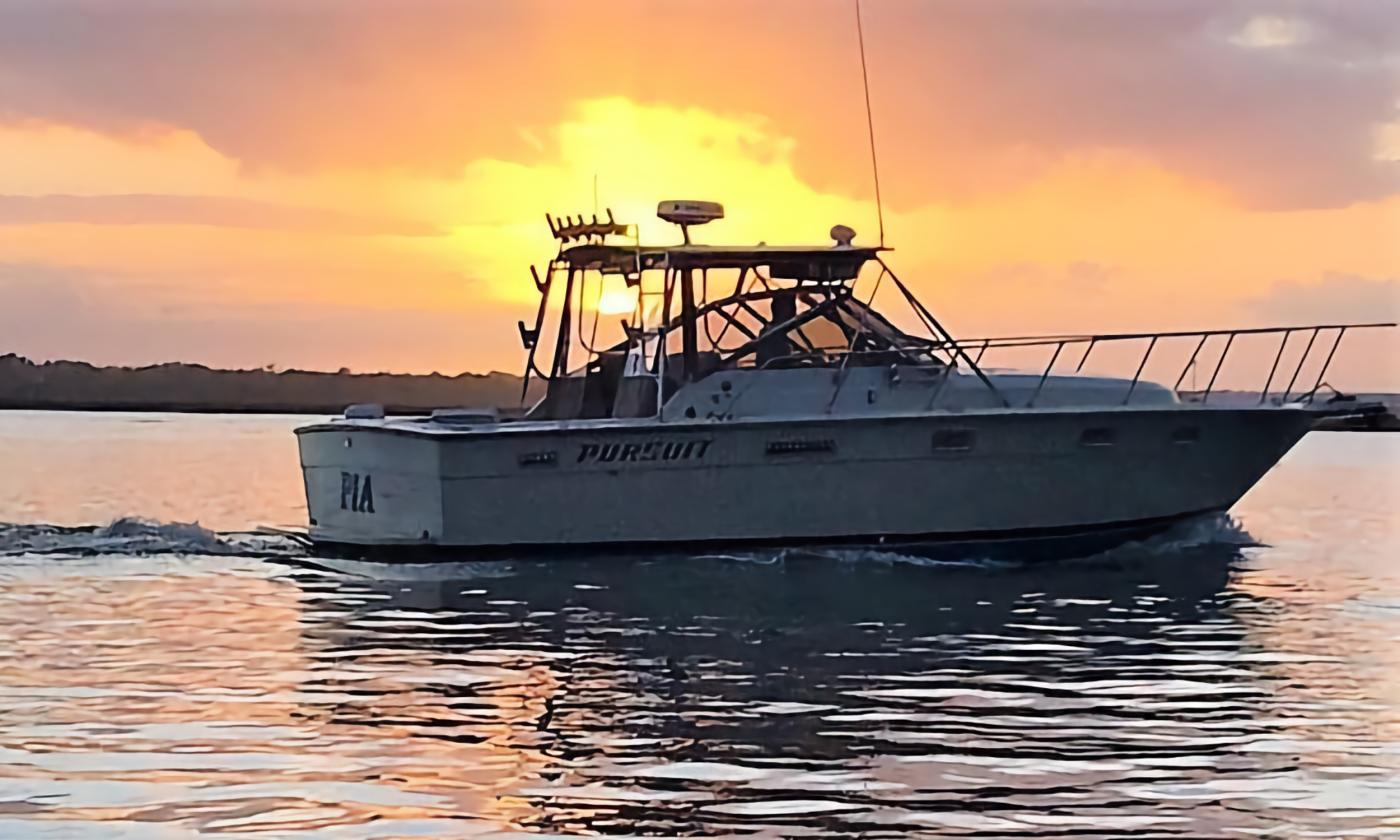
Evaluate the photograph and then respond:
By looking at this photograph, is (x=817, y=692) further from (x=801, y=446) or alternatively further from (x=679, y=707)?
(x=801, y=446)

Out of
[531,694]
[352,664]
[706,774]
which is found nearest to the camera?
[706,774]

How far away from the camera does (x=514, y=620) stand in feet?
38.8

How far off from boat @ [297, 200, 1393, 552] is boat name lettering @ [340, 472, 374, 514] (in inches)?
0.8

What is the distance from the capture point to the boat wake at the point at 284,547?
14.6 m

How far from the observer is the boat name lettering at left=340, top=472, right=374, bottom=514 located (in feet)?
48.7

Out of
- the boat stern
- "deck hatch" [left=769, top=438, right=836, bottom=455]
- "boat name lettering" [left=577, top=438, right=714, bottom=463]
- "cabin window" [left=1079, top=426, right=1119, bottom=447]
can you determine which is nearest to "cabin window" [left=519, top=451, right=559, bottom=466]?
"boat name lettering" [left=577, top=438, right=714, bottom=463]

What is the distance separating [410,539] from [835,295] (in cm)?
416

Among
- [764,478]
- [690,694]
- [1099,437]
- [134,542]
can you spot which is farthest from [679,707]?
[134,542]

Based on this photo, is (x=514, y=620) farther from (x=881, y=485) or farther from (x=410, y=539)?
(x=881, y=485)

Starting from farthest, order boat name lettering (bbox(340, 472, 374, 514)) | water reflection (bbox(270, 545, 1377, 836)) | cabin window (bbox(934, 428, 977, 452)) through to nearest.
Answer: boat name lettering (bbox(340, 472, 374, 514)) < cabin window (bbox(934, 428, 977, 452)) < water reflection (bbox(270, 545, 1377, 836))

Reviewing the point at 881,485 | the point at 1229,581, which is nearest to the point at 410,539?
the point at 881,485

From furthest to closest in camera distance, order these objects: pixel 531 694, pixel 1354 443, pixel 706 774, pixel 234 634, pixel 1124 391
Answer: pixel 1354 443 < pixel 1124 391 < pixel 234 634 < pixel 531 694 < pixel 706 774

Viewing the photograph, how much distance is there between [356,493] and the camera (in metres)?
15.0

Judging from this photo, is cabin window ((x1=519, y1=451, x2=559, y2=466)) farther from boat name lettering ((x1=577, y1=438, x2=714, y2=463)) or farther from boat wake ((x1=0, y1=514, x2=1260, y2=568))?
boat wake ((x1=0, y1=514, x2=1260, y2=568))
